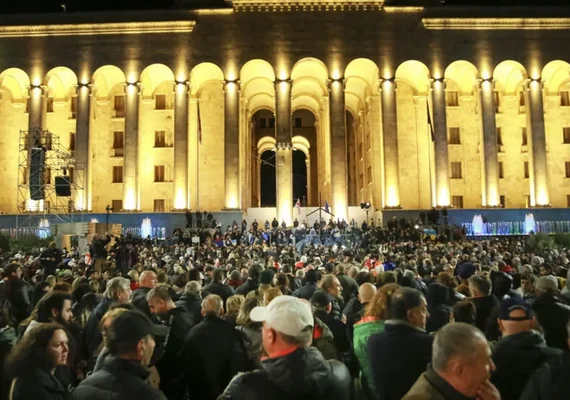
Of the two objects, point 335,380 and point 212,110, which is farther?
point 212,110

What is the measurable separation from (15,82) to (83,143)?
9.30 m

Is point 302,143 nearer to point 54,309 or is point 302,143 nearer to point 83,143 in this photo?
point 83,143

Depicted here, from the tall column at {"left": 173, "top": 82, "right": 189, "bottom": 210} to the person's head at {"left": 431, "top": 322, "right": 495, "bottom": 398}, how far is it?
39.3 meters

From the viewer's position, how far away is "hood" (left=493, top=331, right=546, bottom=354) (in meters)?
4.39

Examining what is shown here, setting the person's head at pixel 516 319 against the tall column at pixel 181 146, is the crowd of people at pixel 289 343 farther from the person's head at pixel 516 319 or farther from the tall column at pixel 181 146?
the tall column at pixel 181 146

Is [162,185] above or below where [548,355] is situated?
above

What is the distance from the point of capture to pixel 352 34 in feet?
140

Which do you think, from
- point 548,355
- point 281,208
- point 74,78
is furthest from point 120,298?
point 74,78

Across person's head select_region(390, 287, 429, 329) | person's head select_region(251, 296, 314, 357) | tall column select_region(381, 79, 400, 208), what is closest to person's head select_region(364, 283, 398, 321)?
person's head select_region(390, 287, 429, 329)

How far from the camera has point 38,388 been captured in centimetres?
343

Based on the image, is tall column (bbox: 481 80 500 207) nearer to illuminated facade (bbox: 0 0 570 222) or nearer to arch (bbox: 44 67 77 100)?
illuminated facade (bbox: 0 0 570 222)

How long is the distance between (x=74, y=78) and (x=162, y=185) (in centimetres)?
1093

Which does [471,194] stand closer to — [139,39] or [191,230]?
[191,230]

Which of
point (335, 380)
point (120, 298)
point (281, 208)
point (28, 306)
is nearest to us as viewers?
point (335, 380)
